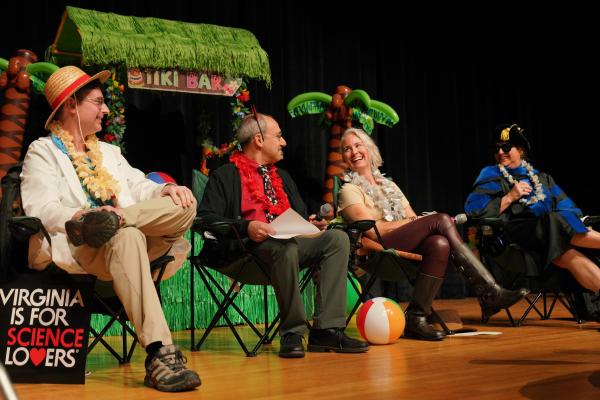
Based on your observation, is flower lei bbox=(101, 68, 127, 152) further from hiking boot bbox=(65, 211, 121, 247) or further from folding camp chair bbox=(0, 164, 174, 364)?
hiking boot bbox=(65, 211, 121, 247)

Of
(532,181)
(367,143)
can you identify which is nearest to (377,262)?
(367,143)

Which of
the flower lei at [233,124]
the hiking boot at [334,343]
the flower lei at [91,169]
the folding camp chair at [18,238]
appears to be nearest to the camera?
the folding camp chair at [18,238]

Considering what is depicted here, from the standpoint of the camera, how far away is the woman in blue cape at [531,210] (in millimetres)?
4219

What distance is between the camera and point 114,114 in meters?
4.50

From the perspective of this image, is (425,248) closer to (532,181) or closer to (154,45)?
(532,181)

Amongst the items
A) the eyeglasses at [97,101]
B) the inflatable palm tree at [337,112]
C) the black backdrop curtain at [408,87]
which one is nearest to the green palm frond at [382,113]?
the inflatable palm tree at [337,112]

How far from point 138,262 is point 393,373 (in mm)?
896

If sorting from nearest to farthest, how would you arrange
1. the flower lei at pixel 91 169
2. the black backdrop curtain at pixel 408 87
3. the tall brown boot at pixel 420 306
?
the flower lei at pixel 91 169 → the tall brown boot at pixel 420 306 → the black backdrop curtain at pixel 408 87

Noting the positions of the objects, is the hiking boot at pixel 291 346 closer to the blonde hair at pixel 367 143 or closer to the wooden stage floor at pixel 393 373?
the wooden stage floor at pixel 393 373

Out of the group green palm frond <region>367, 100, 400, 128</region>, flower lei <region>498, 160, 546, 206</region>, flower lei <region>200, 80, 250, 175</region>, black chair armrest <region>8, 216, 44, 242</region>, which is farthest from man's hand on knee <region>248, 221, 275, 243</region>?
green palm frond <region>367, 100, 400, 128</region>

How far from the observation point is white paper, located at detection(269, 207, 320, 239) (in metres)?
3.17

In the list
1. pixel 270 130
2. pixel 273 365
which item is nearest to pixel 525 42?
pixel 270 130

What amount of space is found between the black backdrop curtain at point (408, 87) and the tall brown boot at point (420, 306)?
1.99m

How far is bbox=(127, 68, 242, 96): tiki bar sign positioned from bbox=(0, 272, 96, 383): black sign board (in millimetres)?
2037
